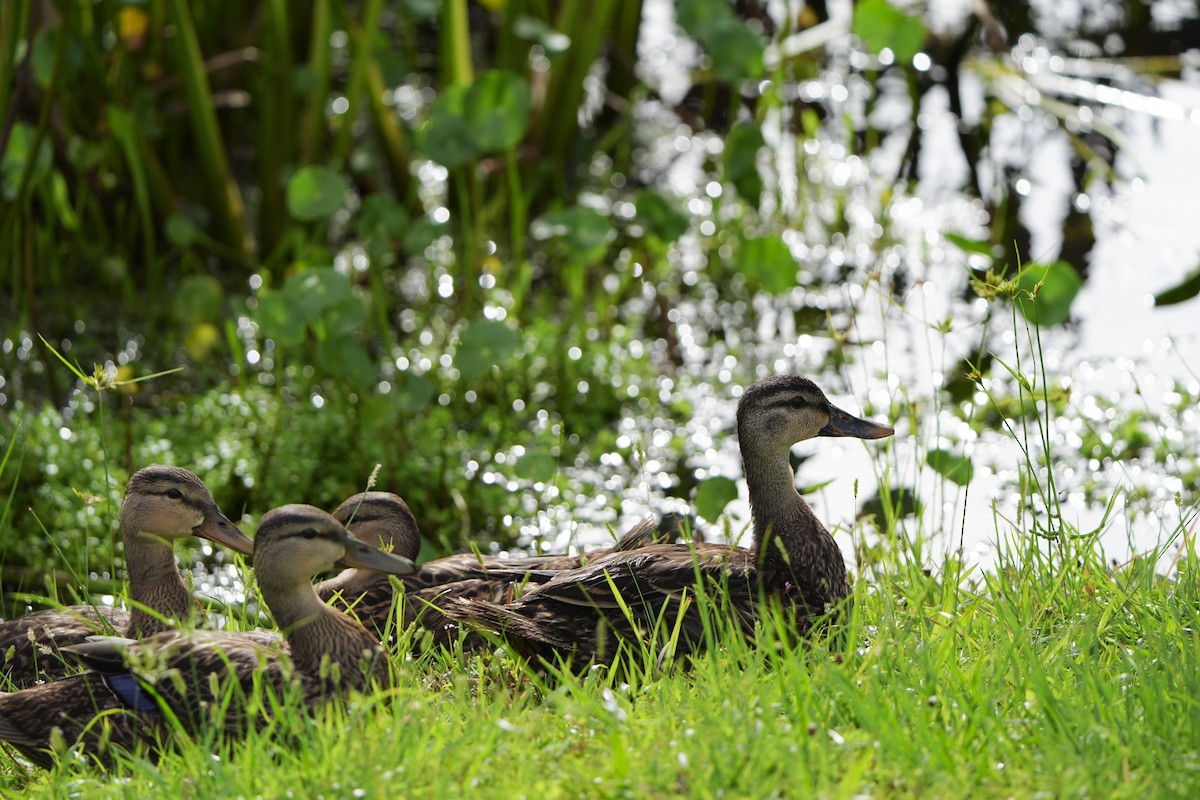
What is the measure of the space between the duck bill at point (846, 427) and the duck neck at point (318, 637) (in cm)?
147

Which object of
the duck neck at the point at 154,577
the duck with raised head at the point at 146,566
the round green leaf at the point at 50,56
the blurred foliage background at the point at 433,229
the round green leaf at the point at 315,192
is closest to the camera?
the duck with raised head at the point at 146,566

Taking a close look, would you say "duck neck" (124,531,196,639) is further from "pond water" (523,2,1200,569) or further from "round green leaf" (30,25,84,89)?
"round green leaf" (30,25,84,89)

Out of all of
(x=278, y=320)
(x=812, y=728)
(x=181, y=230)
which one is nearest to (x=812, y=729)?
(x=812, y=728)

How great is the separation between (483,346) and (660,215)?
1259 mm

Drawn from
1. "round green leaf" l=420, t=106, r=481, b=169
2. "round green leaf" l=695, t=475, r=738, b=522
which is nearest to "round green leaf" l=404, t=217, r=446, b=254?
"round green leaf" l=420, t=106, r=481, b=169

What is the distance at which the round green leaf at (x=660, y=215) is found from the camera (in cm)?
633

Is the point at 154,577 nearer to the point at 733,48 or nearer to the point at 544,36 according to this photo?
the point at 544,36

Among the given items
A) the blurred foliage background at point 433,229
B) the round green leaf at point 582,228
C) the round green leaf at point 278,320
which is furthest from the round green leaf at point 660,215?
the round green leaf at point 278,320

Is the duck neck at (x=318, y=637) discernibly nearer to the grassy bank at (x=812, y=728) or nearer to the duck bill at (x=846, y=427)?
the grassy bank at (x=812, y=728)

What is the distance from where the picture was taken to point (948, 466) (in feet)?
15.3

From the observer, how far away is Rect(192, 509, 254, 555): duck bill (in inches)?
166

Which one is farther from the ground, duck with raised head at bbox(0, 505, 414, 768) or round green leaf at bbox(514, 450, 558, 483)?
round green leaf at bbox(514, 450, 558, 483)

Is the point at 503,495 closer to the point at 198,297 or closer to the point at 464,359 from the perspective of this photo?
the point at 464,359

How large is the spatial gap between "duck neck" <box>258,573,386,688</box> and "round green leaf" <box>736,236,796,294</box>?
10.5 ft
